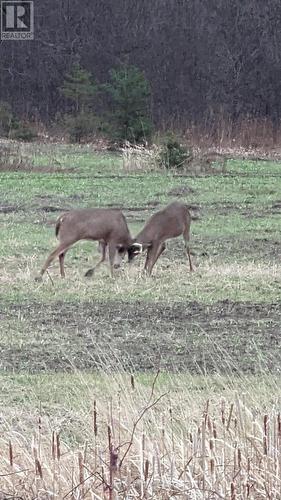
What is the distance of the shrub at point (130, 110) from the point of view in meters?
36.1

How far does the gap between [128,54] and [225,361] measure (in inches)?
1749

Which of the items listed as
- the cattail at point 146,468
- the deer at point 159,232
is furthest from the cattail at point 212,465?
the deer at point 159,232

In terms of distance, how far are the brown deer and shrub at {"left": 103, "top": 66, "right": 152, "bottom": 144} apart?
68.1ft

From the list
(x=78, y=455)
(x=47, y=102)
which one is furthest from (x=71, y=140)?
(x=78, y=455)

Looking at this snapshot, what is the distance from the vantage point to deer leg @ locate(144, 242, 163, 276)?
47.1 ft

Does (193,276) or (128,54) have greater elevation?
(128,54)

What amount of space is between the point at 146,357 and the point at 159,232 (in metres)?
5.02

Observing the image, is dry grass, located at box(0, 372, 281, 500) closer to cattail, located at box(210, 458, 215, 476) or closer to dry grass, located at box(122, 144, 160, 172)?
cattail, located at box(210, 458, 215, 476)

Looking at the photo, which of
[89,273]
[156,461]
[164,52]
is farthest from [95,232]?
[164,52]

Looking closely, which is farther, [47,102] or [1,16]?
[47,102]

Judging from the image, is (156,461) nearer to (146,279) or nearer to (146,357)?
(146,357)

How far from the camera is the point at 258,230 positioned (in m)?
18.4

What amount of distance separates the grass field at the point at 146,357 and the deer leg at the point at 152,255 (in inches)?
6.6

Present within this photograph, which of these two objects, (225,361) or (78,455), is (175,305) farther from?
(78,455)
